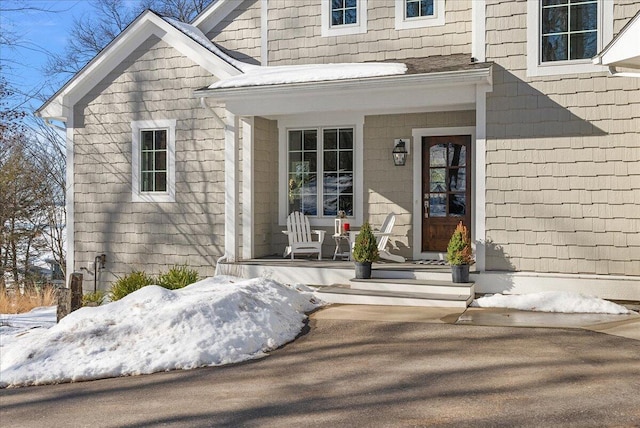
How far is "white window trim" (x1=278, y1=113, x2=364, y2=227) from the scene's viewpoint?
10953 mm

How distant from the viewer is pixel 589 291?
331 inches

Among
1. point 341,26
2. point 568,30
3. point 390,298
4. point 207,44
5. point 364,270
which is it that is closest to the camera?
point 390,298

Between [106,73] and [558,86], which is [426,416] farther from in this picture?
[106,73]

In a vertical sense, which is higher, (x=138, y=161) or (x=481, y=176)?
(x=138, y=161)

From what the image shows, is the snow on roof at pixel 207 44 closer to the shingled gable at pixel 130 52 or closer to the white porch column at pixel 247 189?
the shingled gable at pixel 130 52

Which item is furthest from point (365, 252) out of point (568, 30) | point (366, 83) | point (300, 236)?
point (568, 30)

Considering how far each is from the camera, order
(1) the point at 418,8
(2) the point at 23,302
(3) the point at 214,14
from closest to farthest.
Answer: (2) the point at 23,302 < (1) the point at 418,8 < (3) the point at 214,14

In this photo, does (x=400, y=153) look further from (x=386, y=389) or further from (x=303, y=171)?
(x=386, y=389)

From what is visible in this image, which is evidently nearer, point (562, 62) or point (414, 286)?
point (562, 62)

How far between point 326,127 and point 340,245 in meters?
2.14

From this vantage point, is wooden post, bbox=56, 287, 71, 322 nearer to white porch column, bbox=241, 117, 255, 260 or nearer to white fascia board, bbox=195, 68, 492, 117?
white porch column, bbox=241, 117, 255, 260

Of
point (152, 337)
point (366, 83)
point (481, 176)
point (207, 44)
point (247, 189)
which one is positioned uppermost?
point (207, 44)

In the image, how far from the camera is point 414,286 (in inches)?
342

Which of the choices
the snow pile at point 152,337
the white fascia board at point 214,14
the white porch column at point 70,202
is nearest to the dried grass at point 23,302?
the white porch column at point 70,202
